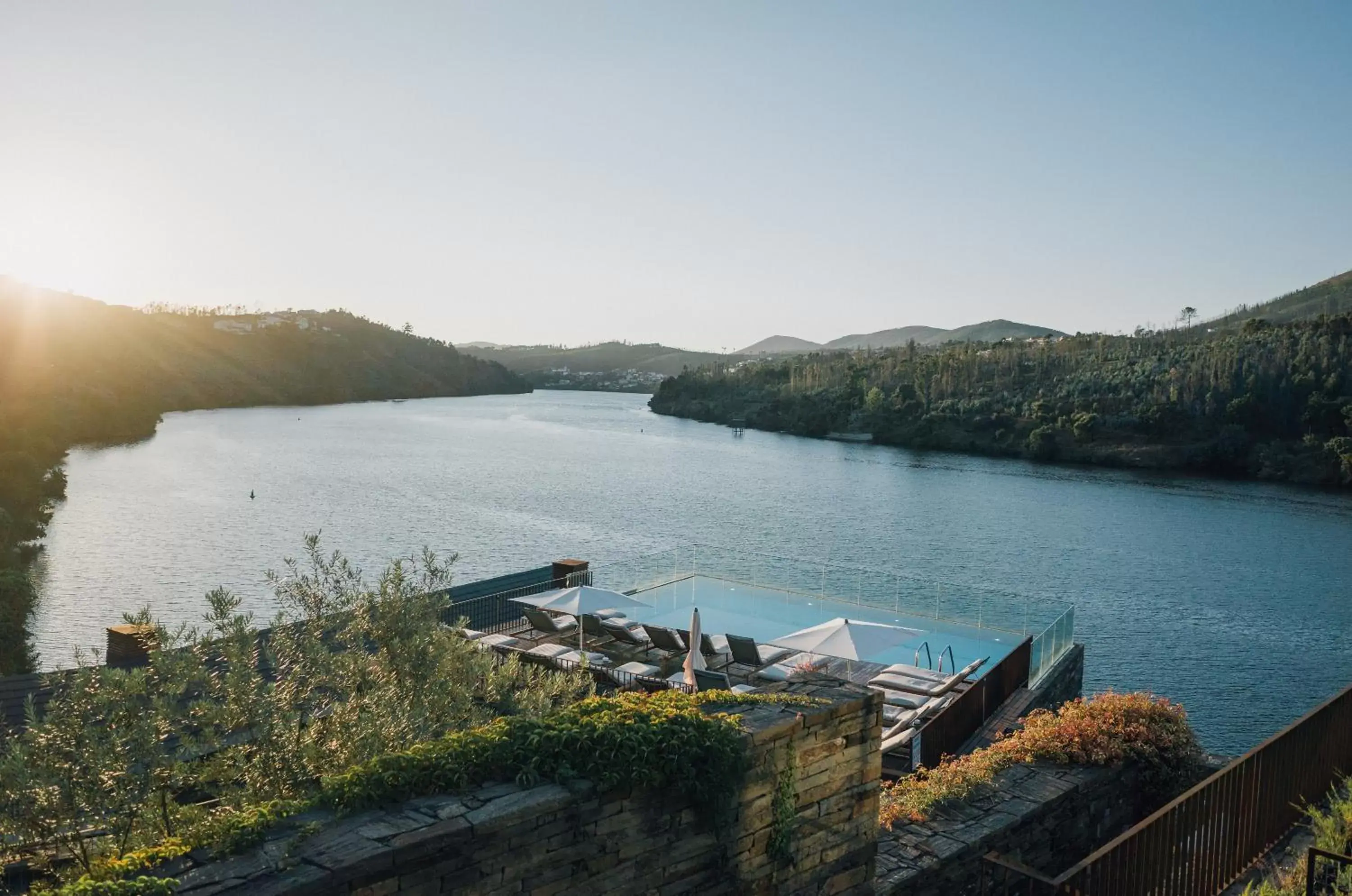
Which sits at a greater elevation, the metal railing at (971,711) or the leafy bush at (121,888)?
the leafy bush at (121,888)

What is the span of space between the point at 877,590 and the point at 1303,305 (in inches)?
5114

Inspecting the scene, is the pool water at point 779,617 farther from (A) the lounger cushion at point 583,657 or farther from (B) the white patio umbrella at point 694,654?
(B) the white patio umbrella at point 694,654

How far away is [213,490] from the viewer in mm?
43938

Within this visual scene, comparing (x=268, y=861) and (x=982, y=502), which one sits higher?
(x=268, y=861)

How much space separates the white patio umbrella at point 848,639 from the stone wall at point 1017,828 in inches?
201

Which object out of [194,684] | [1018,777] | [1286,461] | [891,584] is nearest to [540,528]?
[891,584]

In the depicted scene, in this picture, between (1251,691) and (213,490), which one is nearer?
(1251,691)

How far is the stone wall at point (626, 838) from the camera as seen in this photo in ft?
11.4

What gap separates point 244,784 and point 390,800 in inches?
94.8

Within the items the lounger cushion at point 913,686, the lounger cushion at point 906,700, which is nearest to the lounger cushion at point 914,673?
the lounger cushion at point 913,686

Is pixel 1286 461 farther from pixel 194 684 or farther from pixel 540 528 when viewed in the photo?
pixel 194 684

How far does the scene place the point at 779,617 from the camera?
17500 millimetres

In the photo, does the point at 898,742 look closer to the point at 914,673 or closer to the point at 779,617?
the point at 914,673

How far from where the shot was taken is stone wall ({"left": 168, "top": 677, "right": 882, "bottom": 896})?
3473 millimetres
